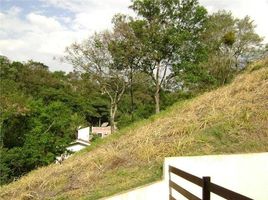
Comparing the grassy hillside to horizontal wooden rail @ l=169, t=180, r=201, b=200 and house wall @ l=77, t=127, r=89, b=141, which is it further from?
house wall @ l=77, t=127, r=89, b=141

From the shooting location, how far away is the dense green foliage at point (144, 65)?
34.3m

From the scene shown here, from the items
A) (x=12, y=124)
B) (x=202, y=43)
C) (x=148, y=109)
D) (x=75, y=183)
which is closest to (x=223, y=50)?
(x=202, y=43)

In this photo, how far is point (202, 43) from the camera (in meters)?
36.7

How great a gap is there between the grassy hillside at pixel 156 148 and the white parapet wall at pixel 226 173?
0.45m

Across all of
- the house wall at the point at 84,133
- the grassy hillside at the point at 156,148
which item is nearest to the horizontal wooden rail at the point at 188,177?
the grassy hillside at the point at 156,148

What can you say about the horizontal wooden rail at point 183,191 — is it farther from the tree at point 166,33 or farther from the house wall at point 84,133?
the house wall at point 84,133

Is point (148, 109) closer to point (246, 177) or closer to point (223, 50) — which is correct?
point (223, 50)

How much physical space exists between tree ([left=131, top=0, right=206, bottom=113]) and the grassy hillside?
22788 millimetres

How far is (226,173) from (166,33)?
26.9m

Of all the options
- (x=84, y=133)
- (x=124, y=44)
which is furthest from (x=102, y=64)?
(x=84, y=133)

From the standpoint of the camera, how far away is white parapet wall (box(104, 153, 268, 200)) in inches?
327

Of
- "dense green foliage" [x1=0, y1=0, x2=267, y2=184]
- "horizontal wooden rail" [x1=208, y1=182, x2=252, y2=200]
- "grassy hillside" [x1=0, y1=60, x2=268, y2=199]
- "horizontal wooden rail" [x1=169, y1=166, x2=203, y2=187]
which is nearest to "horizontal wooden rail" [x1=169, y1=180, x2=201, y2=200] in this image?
"horizontal wooden rail" [x1=169, y1=166, x2=203, y2=187]

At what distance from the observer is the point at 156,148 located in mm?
10125

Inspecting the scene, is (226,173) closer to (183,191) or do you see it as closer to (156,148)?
(183,191)
